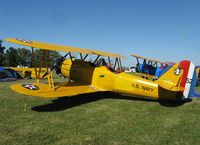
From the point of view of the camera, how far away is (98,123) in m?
5.95

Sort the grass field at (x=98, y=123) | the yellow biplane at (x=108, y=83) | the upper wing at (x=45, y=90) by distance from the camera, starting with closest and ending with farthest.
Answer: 1. the grass field at (x=98, y=123)
2. the upper wing at (x=45, y=90)
3. the yellow biplane at (x=108, y=83)

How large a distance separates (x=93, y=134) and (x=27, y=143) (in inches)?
54.9

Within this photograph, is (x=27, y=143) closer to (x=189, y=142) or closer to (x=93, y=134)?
(x=93, y=134)

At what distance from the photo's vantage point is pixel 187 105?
7.99 meters

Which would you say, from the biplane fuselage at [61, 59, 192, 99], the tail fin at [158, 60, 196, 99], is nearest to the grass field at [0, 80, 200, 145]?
the biplane fuselage at [61, 59, 192, 99]

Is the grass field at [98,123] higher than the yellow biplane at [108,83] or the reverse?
the reverse

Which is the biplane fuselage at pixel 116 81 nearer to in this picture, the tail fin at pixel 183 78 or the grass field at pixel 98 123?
the tail fin at pixel 183 78

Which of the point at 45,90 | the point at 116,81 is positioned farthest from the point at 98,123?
the point at 116,81

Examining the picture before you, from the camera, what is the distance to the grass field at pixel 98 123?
4766 millimetres

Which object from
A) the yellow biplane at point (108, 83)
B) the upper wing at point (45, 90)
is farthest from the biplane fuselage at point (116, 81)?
the upper wing at point (45, 90)

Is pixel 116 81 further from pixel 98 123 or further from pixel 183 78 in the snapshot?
pixel 98 123

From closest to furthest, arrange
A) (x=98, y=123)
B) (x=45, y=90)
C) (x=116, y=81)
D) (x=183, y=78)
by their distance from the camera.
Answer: (x=98, y=123)
(x=45, y=90)
(x=183, y=78)
(x=116, y=81)

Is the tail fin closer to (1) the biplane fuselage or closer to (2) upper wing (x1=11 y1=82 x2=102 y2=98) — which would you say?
(1) the biplane fuselage

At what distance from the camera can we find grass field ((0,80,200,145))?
4.77 m
